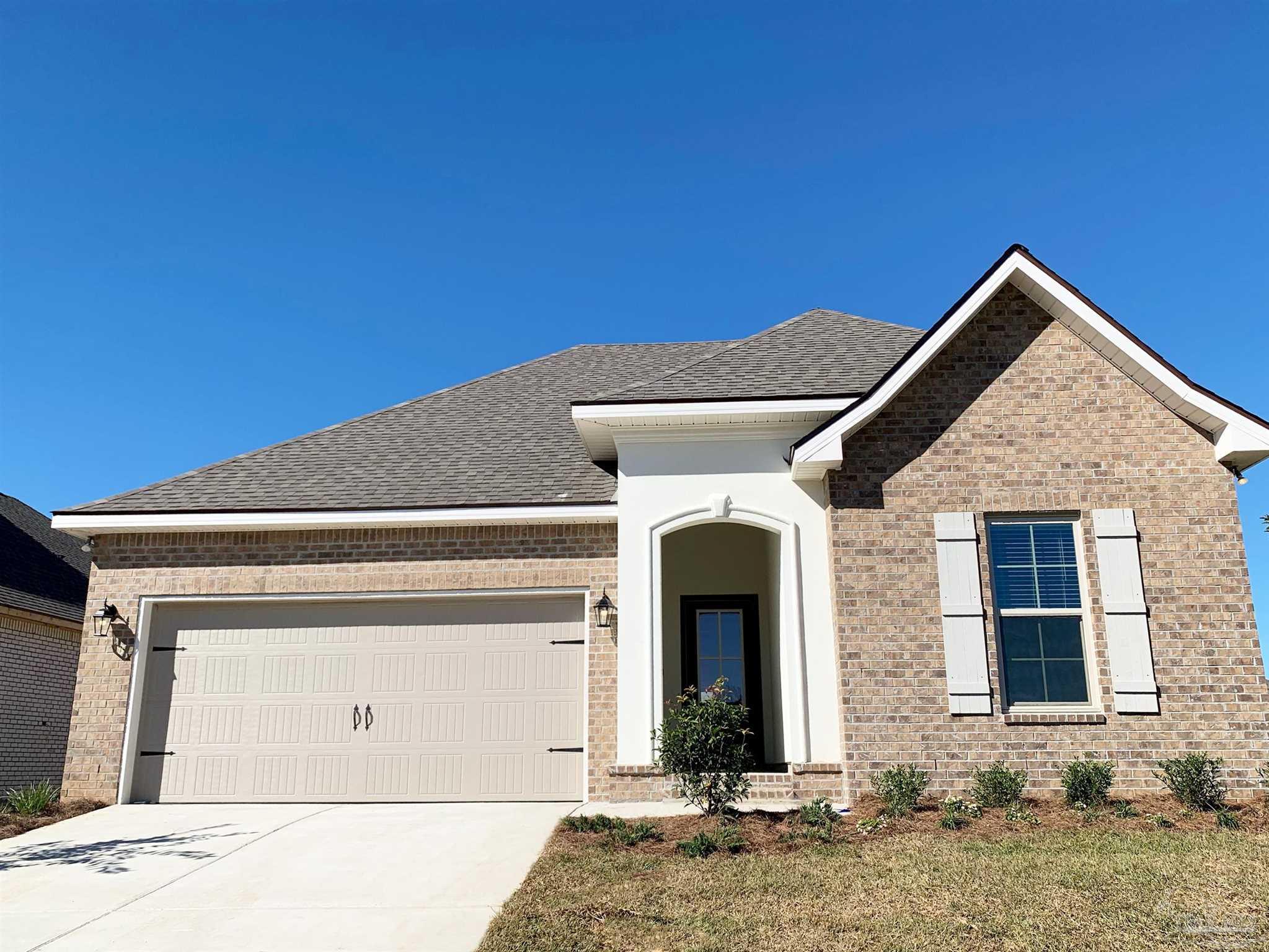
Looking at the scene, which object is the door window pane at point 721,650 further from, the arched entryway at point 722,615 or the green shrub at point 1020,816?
the green shrub at point 1020,816

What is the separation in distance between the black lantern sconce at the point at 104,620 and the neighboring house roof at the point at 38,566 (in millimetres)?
4154

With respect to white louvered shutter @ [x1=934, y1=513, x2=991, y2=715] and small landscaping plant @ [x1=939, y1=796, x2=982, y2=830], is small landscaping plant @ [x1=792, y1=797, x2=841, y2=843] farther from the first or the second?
white louvered shutter @ [x1=934, y1=513, x2=991, y2=715]

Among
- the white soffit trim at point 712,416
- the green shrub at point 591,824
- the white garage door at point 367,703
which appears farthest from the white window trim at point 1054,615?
the white garage door at point 367,703

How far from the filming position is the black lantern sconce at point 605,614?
36.8 ft

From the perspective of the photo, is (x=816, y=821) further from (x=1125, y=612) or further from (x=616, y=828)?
(x=1125, y=612)

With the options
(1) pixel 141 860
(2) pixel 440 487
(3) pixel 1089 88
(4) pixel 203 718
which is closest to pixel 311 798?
(4) pixel 203 718

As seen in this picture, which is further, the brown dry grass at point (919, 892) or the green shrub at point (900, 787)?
the green shrub at point (900, 787)

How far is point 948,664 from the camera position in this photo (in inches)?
381

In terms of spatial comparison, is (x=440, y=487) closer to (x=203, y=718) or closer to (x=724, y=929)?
(x=203, y=718)

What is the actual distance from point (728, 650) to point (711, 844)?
5132 mm

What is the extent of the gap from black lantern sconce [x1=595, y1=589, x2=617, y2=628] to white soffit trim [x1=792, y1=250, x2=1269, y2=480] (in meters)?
2.70

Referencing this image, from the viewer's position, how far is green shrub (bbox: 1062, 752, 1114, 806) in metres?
8.96

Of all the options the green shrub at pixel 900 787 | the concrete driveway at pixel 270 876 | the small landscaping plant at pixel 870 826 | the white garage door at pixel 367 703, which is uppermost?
the white garage door at pixel 367 703

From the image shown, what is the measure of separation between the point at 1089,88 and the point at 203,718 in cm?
1381
